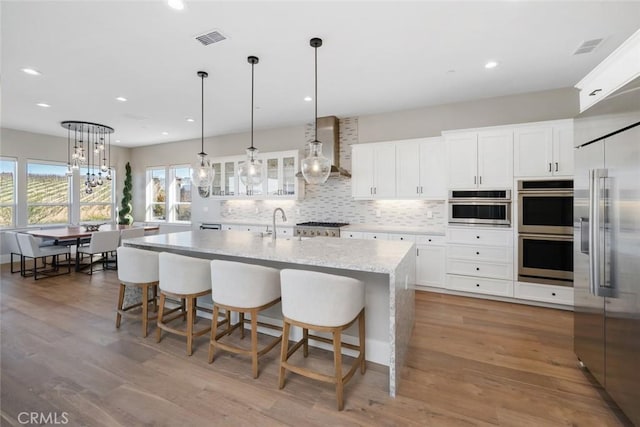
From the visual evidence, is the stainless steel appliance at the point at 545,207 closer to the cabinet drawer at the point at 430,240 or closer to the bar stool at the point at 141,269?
the cabinet drawer at the point at 430,240

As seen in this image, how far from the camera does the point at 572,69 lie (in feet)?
10.8

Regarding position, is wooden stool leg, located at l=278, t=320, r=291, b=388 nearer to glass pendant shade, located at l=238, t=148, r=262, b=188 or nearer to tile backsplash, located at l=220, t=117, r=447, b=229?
glass pendant shade, located at l=238, t=148, r=262, b=188

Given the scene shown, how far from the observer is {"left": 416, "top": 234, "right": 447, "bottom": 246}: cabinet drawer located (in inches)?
161

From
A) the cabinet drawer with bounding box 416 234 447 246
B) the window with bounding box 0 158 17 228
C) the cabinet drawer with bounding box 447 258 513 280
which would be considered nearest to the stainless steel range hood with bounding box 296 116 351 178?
the cabinet drawer with bounding box 416 234 447 246

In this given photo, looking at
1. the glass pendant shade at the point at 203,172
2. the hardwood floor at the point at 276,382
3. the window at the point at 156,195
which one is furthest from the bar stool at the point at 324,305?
the window at the point at 156,195

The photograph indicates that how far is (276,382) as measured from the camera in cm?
213

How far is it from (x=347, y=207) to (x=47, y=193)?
704 centimetres

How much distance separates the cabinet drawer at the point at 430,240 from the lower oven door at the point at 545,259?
2.98ft

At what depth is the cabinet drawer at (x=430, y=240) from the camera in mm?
4102

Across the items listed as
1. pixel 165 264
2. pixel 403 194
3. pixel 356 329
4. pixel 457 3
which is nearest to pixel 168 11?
pixel 165 264

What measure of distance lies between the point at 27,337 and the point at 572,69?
→ 644cm

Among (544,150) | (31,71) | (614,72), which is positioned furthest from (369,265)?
(31,71)

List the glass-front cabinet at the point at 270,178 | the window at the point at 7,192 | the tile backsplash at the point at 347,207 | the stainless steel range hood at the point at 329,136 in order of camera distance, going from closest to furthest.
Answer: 1. the tile backsplash at the point at 347,207
2. the stainless steel range hood at the point at 329,136
3. the glass-front cabinet at the point at 270,178
4. the window at the point at 7,192

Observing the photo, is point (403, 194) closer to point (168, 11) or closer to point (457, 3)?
point (457, 3)
